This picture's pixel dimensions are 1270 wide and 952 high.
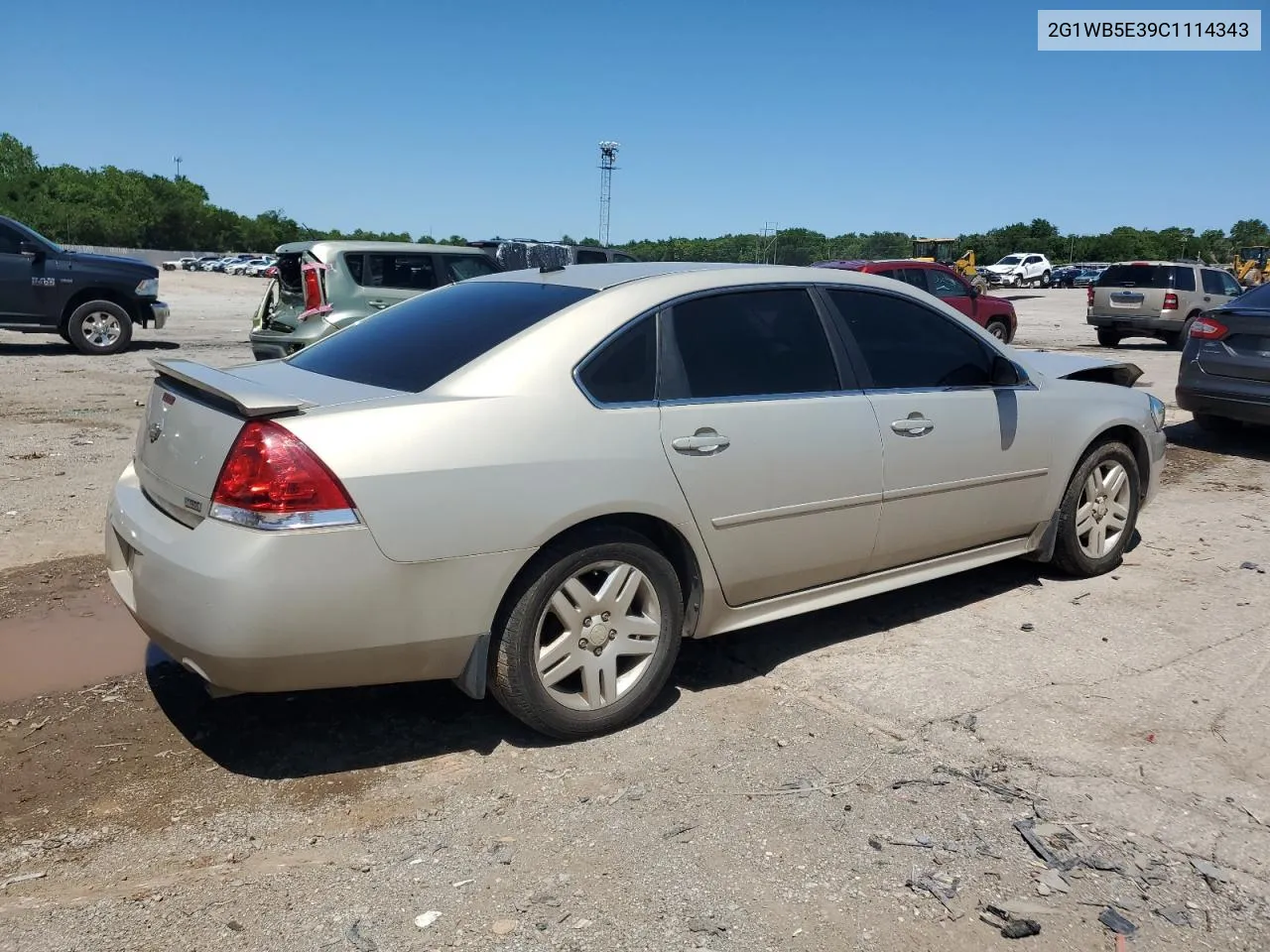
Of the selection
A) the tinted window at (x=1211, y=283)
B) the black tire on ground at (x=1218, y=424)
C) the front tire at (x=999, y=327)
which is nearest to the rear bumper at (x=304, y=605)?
the black tire on ground at (x=1218, y=424)

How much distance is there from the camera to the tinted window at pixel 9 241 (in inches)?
561

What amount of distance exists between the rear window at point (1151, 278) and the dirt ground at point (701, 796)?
16508 millimetres

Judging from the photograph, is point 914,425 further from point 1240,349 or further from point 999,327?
point 999,327

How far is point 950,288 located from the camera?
659 inches

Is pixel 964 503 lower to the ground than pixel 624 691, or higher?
higher

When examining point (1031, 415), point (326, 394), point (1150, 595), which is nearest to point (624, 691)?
point (326, 394)

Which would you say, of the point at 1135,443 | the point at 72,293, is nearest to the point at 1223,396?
the point at 1135,443

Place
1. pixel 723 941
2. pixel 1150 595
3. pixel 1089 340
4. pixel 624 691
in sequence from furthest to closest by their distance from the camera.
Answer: pixel 1089 340
pixel 1150 595
pixel 624 691
pixel 723 941

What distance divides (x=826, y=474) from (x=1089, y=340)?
2080 centimetres

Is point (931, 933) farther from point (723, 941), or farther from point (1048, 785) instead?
point (1048, 785)

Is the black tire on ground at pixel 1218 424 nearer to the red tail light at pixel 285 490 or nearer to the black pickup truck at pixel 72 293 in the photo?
the red tail light at pixel 285 490

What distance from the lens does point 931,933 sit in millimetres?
2652

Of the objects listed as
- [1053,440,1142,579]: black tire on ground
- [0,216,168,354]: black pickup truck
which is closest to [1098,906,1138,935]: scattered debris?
[1053,440,1142,579]: black tire on ground

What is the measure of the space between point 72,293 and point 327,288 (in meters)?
6.32
